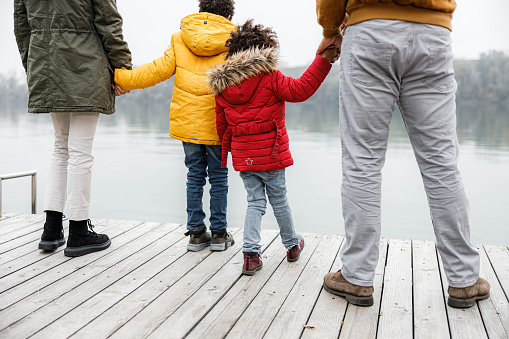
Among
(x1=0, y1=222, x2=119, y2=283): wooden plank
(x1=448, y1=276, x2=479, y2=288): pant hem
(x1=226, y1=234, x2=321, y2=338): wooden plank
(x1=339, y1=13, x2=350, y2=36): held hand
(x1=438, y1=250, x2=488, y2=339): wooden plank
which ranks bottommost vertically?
(x1=0, y1=222, x2=119, y2=283): wooden plank

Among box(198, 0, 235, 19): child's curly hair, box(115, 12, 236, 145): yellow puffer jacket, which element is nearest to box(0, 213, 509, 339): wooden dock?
box(115, 12, 236, 145): yellow puffer jacket

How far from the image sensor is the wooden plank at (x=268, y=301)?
5.67ft

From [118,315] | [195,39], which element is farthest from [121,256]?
[195,39]

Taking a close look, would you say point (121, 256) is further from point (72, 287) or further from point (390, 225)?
point (390, 225)

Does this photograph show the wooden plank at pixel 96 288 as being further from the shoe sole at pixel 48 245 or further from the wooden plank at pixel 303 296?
the wooden plank at pixel 303 296

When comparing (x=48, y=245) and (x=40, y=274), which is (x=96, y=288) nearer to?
(x=40, y=274)

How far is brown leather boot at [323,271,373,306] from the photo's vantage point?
1914 millimetres

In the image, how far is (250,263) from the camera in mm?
2312

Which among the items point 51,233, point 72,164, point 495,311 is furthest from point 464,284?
point 51,233

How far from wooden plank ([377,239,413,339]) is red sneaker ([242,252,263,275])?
588 millimetres

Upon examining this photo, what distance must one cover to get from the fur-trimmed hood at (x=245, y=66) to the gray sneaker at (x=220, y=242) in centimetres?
83

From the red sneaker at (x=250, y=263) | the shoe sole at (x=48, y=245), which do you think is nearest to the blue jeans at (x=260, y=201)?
the red sneaker at (x=250, y=263)

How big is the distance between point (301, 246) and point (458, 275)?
0.92m

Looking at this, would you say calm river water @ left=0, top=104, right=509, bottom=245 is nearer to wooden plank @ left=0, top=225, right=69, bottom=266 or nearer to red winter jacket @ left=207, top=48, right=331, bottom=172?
wooden plank @ left=0, top=225, right=69, bottom=266
